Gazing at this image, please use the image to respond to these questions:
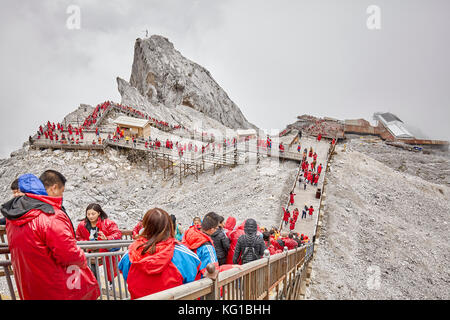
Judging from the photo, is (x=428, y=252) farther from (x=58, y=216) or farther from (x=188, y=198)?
(x=58, y=216)

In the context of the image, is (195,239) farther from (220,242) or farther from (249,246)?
(249,246)

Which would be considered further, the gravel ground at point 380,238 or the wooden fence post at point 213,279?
the gravel ground at point 380,238

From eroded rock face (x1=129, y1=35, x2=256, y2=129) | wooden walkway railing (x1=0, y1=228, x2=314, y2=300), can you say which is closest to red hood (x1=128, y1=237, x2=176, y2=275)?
wooden walkway railing (x1=0, y1=228, x2=314, y2=300)

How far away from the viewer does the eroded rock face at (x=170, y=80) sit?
5562 cm

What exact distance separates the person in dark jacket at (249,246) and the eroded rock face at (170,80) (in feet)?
162

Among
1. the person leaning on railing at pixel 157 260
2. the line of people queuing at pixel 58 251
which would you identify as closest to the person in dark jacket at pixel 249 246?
the line of people queuing at pixel 58 251

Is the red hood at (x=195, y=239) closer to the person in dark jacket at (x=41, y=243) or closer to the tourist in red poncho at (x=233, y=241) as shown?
the person in dark jacket at (x=41, y=243)

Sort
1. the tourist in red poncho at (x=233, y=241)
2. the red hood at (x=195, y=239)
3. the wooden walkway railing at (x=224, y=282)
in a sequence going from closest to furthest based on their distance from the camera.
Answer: the wooden walkway railing at (x=224, y=282)
the red hood at (x=195, y=239)
the tourist in red poncho at (x=233, y=241)

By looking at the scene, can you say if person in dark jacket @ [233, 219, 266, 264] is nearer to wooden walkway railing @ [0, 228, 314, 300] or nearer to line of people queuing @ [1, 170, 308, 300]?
wooden walkway railing @ [0, 228, 314, 300]

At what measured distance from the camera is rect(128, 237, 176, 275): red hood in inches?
104

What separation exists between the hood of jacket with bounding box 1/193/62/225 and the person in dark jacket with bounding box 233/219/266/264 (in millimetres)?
3154

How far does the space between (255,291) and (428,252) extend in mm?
16070

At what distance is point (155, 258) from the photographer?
2645 millimetres

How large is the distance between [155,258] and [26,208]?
1.44 metres
